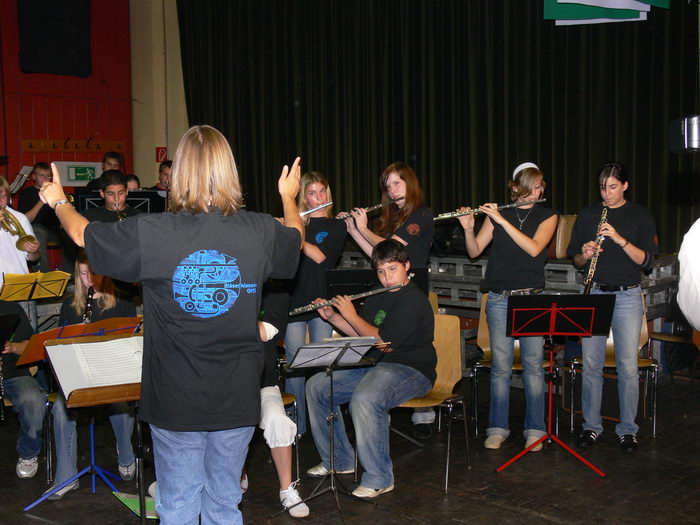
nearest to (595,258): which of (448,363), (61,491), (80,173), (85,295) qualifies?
(448,363)

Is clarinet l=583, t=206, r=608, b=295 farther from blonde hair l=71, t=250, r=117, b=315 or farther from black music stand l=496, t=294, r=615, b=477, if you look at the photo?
blonde hair l=71, t=250, r=117, b=315

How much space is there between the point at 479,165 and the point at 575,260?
10.2 feet

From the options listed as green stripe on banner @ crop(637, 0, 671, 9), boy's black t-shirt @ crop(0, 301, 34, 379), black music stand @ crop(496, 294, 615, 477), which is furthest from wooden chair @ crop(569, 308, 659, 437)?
boy's black t-shirt @ crop(0, 301, 34, 379)

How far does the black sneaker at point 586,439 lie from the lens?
4785 mm

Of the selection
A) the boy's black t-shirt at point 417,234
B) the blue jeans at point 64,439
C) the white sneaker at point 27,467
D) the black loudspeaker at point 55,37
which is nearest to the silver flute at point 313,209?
the boy's black t-shirt at point 417,234

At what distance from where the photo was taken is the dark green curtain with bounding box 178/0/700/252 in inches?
260

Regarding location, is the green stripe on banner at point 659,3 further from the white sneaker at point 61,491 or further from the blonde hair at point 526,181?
the white sneaker at point 61,491

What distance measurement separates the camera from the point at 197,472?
2578 millimetres

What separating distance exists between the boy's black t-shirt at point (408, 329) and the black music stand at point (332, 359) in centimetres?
16

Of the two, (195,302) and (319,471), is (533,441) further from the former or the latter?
(195,302)

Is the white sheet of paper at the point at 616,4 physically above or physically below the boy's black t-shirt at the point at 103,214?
above

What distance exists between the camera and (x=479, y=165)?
784 centimetres

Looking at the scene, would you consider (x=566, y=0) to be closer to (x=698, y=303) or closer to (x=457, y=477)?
(x=457, y=477)

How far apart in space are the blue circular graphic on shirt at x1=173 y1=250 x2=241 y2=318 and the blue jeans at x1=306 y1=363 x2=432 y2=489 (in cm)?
178
